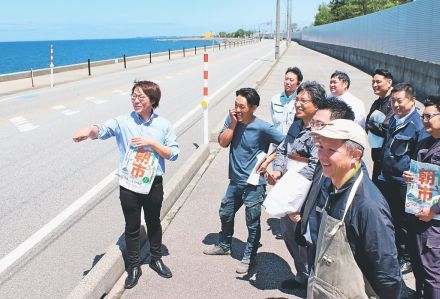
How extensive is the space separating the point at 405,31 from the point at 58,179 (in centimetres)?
1901

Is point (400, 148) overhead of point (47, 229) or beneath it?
overhead

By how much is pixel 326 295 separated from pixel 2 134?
9.90 m

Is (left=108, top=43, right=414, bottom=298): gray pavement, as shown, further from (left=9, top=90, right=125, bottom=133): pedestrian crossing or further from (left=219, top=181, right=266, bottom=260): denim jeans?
(left=9, top=90, right=125, bottom=133): pedestrian crossing

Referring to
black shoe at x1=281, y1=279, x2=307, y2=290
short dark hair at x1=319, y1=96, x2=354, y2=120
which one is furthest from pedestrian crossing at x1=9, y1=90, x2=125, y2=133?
short dark hair at x1=319, y1=96, x2=354, y2=120

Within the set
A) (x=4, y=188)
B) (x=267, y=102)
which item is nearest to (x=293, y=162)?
(x=4, y=188)

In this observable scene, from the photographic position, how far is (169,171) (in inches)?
300

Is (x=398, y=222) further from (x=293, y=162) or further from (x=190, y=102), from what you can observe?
(x=190, y=102)

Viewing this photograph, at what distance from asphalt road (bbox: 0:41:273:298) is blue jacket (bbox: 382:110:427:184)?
3.11m

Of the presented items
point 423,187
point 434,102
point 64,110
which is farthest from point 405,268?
point 64,110

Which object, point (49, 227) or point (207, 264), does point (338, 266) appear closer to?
point (207, 264)

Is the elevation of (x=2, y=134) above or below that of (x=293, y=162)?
below

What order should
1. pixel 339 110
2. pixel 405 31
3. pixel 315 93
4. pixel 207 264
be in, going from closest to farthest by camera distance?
pixel 339 110 < pixel 315 93 < pixel 207 264 < pixel 405 31

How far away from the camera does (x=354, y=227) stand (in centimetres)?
212

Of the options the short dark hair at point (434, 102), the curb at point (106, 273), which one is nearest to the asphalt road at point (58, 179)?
the curb at point (106, 273)
